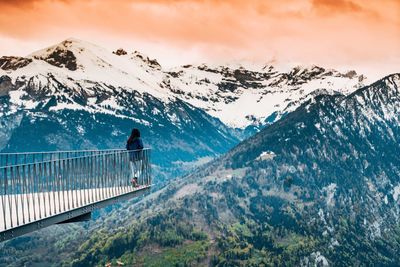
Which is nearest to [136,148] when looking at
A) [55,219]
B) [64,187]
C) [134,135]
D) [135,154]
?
[135,154]

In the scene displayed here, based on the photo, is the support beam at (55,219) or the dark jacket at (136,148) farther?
the dark jacket at (136,148)

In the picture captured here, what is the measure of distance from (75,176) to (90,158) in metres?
1.78

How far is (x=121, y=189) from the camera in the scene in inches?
1871

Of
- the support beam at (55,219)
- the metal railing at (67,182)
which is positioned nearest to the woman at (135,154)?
the metal railing at (67,182)

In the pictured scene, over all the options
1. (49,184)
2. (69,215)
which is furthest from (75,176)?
(69,215)

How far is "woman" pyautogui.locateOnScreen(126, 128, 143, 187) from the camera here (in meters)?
49.0

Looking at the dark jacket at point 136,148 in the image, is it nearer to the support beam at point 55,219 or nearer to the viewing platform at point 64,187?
the viewing platform at point 64,187

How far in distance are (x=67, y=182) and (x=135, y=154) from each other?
8363 millimetres

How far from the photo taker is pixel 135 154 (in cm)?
4966

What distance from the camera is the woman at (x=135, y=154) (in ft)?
161

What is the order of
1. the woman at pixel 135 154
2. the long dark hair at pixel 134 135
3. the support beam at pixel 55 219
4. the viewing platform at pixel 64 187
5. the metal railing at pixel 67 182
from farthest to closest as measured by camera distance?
1. the long dark hair at pixel 134 135
2. the woman at pixel 135 154
3. the metal railing at pixel 67 182
4. the viewing platform at pixel 64 187
5. the support beam at pixel 55 219

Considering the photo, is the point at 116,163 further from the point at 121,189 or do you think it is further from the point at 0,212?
the point at 0,212

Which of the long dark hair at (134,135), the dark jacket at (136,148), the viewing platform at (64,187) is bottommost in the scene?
the viewing platform at (64,187)

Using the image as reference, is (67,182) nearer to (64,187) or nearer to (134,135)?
(64,187)
